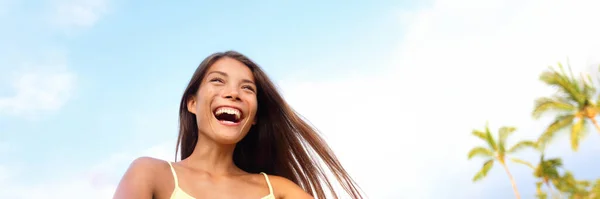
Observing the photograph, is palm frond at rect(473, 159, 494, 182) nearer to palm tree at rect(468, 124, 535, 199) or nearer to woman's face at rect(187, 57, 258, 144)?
palm tree at rect(468, 124, 535, 199)

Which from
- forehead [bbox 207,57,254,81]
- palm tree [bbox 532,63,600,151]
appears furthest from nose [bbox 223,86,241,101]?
palm tree [bbox 532,63,600,151]

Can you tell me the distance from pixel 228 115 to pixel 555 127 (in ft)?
86.6

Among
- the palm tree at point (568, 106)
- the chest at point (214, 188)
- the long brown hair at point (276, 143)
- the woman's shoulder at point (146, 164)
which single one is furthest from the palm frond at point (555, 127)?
the woman's shoulder at point (146, 164)

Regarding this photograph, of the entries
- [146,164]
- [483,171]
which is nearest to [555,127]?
[483,171]

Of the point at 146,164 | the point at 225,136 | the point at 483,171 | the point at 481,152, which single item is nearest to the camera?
the point at 146,164

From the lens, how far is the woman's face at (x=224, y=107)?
3074 millimetres

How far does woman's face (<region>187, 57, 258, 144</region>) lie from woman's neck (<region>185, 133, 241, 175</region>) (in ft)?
0.19

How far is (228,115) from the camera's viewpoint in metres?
3.10

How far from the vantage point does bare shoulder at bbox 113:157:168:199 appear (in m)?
2.62

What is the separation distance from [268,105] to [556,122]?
1023 inches

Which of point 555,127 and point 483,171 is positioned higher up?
point 555,127

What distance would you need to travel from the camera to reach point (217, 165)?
3.13 meters

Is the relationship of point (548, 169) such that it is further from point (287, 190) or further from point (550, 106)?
point (287, 190)

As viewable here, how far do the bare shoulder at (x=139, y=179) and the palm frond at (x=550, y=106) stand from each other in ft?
87.0
